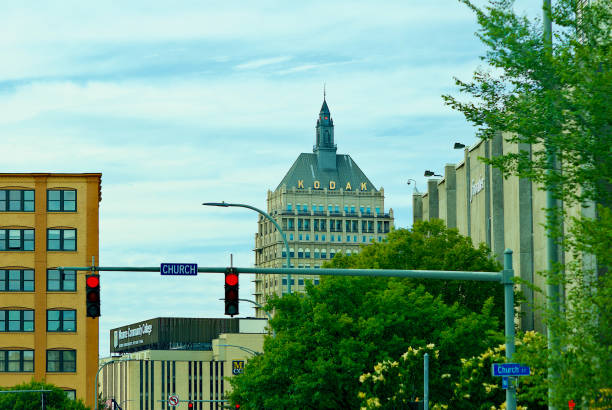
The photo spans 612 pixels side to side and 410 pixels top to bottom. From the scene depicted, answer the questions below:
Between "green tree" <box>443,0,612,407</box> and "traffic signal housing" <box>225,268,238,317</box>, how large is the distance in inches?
265

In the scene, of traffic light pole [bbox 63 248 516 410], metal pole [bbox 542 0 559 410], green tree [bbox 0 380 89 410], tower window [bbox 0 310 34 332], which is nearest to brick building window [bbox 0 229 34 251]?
tower window [bbox 0 310 34 332]

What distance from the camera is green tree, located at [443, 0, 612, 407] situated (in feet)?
65.7

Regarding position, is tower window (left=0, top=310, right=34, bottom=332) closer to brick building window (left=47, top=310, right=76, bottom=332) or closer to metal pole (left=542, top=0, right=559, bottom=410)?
brick building window (left=47, top=310, right=76, bottom=332)

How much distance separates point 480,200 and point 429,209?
47.1ft

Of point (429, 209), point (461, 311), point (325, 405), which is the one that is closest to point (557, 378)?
point (325, 405)

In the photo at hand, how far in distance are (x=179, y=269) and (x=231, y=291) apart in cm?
135

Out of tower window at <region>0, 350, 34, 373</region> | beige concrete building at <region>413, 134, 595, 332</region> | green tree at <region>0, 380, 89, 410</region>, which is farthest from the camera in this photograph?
tower window at <region>0, 350, 34, 373</region>

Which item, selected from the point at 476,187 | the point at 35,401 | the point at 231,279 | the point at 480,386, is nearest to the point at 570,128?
the point at 231,279

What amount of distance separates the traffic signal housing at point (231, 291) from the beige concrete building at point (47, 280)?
266 feet

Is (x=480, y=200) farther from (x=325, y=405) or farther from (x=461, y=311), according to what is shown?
(x=325, y=405)

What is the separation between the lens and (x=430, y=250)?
59.9m

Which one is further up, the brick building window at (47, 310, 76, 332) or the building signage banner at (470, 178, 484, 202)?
the building signage banner at (470, 178, 484, 202)

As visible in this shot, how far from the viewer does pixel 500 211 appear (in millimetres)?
63906

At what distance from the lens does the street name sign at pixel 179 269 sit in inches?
960
